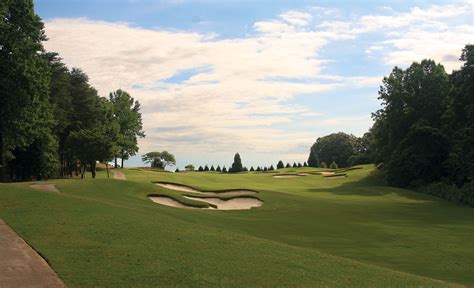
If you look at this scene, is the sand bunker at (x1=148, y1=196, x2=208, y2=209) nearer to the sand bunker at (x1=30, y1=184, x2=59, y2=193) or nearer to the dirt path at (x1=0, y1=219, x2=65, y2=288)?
the sand bunker at (x1=30, y1=184, x2=59, y2=193)

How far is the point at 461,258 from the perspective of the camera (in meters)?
18.7

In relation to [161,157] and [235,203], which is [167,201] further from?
[161,157]

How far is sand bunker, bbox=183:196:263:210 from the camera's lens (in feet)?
122

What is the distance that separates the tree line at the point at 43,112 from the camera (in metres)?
36.5

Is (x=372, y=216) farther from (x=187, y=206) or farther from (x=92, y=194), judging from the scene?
(x=92, y=194)

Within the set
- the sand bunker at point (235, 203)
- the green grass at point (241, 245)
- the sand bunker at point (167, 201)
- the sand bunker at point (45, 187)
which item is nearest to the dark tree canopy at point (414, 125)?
the green grass at point (241, 245)

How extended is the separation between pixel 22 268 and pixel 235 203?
27.8m

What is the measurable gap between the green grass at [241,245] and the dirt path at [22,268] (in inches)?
11.8

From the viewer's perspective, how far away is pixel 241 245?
16453 mm

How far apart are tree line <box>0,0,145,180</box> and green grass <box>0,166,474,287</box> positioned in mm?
10611

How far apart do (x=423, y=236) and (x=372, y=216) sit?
7.96 m

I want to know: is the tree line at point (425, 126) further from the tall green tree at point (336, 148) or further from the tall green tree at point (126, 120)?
the tall green tree at point (336, 148)

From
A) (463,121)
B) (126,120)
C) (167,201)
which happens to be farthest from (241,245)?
(126,120)

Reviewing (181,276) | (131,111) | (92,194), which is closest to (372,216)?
(92,194)
